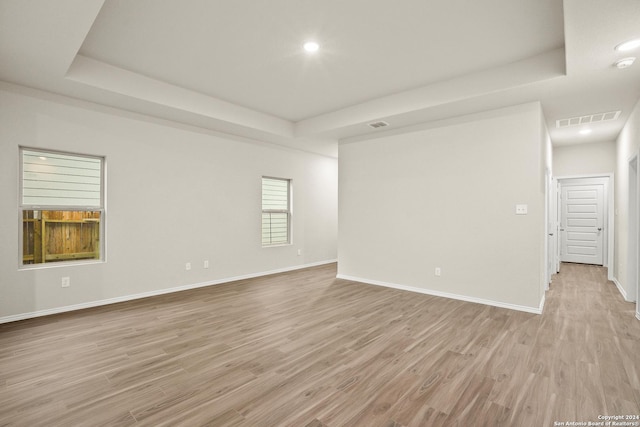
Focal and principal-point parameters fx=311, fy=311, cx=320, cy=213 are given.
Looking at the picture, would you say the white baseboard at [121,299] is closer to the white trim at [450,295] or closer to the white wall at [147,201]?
the white wall at [147,201]

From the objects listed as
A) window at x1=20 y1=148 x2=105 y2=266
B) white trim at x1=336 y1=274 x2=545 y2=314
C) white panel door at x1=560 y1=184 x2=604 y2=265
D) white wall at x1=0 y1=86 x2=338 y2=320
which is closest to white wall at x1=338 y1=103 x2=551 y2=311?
white trim at x1=336 y1=274 x2=545 y2=314

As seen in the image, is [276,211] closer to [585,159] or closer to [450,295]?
[450,295]

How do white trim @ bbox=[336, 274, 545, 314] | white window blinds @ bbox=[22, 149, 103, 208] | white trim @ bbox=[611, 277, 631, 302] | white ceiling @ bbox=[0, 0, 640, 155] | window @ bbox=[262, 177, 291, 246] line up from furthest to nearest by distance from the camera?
window @ bbox=[262, 177, 291, 246]
white trim @ bbox=[611, 277, 631, 302]
white trim @ bbox=[336, 274, 545, 314]
white window blinds @ bbox=[22, 149, 103, 208]
white ceiling @ bbox=[0, 0, 640, 155]

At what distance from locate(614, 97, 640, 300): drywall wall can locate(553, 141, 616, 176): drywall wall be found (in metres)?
0.82

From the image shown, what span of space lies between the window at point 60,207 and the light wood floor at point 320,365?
862 millimetres

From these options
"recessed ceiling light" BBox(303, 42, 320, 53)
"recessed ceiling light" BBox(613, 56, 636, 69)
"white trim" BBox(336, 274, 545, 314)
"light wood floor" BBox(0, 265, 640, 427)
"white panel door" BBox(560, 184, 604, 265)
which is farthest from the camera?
"white panel door" BBox(560, 184, 604, 265)

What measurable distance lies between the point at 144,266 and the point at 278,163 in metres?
3.14

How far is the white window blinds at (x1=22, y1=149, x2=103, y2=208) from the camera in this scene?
12.2 ft

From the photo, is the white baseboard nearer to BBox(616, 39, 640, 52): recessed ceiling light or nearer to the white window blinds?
the white window blinds

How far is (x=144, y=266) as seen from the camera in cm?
452

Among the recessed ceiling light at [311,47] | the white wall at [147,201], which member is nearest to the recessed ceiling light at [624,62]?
the recessed ceiling light at [311,47]

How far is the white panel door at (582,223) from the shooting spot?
7.33 m

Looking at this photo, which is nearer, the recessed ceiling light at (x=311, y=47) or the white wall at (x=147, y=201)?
the recessed ceiling light at (x=311, y=47)

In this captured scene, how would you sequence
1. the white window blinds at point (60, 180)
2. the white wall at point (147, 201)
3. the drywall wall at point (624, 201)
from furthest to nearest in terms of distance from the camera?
1. the drywall wall at point (624, 201)
2. the white window blinds at point (60, 180)
3. the white wall at point (147, 201)
